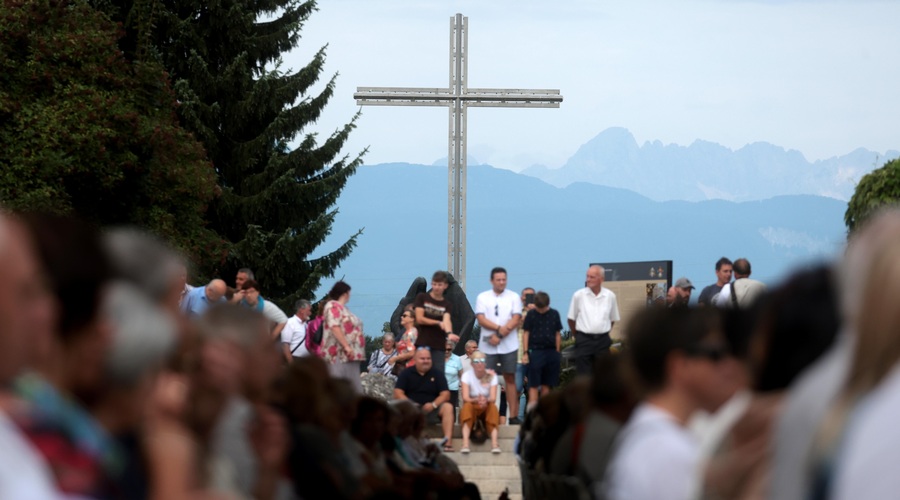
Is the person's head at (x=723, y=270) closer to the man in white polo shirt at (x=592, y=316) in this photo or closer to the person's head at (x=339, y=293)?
the man in white polo shirt at (x=592, y=316)

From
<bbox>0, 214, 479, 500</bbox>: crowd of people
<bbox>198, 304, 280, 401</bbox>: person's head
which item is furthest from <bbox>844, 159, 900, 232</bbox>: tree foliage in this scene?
<bbox>198, 304, 280, 401</bbox>: person's head

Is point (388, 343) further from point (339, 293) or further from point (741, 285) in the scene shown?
point (741, 285)

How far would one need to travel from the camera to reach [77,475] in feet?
9.69

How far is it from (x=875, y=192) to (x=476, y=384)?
62.1ft

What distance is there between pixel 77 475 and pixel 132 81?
3216 cm

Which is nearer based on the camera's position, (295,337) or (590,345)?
(590,345)

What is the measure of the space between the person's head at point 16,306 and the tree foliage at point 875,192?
31735mm

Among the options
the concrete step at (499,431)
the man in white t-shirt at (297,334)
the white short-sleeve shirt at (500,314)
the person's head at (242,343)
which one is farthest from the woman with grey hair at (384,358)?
the person's head at (242,343)

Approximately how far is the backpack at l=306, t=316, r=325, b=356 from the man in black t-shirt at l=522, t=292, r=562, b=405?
236 cm

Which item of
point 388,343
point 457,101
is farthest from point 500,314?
point 457,101

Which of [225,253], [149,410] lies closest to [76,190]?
[225,253]

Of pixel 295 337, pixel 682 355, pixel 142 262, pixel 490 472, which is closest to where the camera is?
pixel 142 262

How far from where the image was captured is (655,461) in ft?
15.4

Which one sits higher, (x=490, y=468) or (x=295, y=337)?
(x=295, y=337)
